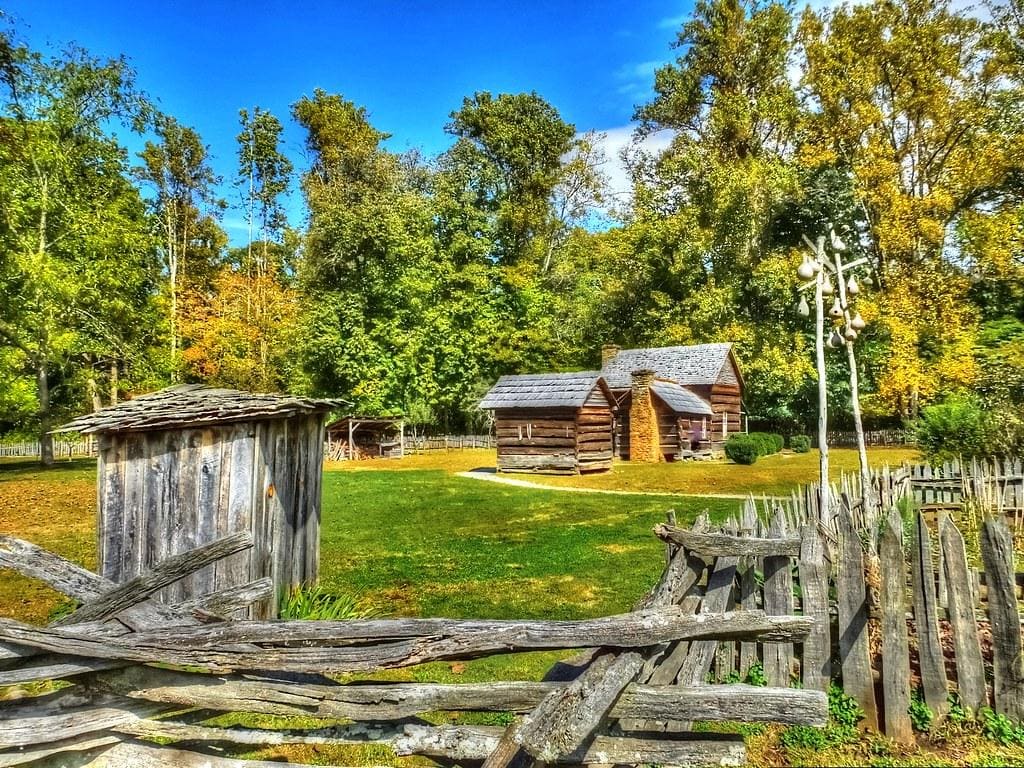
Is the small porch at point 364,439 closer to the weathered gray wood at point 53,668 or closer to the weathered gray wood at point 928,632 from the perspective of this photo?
the weathered gray wood at point 53,668

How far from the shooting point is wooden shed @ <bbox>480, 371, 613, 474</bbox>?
25.0 m

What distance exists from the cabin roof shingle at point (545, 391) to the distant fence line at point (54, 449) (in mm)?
25244

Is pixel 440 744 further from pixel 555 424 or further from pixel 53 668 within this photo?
pixel 555 424

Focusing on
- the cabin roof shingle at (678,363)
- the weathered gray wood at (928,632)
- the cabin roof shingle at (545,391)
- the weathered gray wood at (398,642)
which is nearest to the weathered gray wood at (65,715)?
the weathered gray wood at (398,642)

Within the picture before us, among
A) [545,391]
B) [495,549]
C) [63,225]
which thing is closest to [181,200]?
[63,225]

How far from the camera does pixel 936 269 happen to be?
1253 inches

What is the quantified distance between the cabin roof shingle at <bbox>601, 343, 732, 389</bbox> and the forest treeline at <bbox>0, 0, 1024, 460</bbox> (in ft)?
12.2

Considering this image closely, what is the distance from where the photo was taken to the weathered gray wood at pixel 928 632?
4344 millimetres

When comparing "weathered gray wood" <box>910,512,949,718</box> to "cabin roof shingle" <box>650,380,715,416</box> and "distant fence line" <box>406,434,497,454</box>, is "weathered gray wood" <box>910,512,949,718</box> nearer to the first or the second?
"cabin roof shingle" <box>650,380,715,416</box>

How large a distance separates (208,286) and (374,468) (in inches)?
903

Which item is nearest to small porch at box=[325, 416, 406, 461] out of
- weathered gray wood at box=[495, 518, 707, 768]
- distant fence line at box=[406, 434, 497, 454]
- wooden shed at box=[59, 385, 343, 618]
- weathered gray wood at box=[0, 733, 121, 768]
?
distant fence line at box=[406, 434, 497, 454]

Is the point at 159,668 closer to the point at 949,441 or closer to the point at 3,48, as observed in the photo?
the point at 949,441

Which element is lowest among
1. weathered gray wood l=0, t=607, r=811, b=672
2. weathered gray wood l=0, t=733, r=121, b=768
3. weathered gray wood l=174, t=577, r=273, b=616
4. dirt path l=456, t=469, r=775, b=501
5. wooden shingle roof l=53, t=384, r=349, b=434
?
dirt path l=456, t=469, r=775, b=501

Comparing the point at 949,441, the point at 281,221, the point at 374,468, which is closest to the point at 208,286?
the point at 281,221
